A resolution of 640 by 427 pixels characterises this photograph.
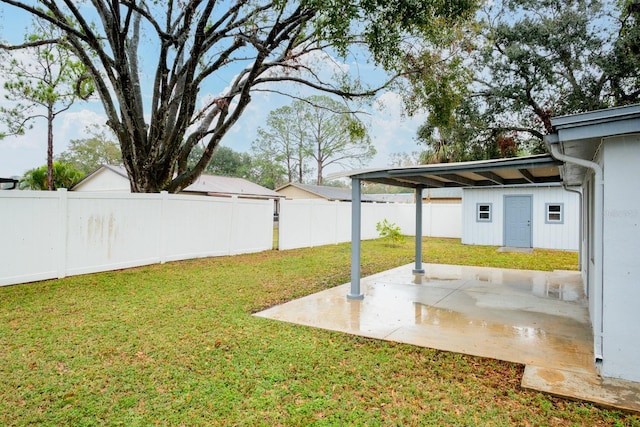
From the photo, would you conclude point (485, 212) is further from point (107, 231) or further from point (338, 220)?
point (107, 231)

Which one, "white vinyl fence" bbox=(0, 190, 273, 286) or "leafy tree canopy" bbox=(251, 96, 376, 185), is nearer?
"white vinyl fence" bbox=(0, 190, 273, 286)

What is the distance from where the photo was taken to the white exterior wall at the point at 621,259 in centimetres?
333

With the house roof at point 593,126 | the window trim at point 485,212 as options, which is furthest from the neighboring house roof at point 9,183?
the window trim at point 485,212

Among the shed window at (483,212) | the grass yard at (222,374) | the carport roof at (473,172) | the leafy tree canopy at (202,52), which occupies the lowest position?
the grass yard at (222,374)

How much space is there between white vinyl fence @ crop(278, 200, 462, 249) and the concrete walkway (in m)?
5.41

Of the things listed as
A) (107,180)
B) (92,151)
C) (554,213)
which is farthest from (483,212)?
(92,151)

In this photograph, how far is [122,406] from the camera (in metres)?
2.97

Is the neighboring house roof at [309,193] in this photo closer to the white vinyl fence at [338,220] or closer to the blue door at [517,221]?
the white vinyl fence at [338,220]

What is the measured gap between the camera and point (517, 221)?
15023 millimetres

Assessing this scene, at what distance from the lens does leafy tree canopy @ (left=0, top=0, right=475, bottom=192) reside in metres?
8.07

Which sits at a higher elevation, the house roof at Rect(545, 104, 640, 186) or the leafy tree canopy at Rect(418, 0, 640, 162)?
the leafy tree canopy at Rect(418, 0, 640, 162)

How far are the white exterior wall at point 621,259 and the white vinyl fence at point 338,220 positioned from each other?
10.1m

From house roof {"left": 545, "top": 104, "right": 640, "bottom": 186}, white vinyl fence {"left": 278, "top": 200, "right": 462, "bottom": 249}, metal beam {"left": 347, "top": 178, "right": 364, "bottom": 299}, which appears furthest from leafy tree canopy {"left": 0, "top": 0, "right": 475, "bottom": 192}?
house roof {"left": 545, "top": 104, "right": 640, "bottom": 186}

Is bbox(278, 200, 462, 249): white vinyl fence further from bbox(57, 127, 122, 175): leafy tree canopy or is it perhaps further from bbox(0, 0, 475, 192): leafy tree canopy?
bbox(57, 127, 122, 175): leafy tree canopy
